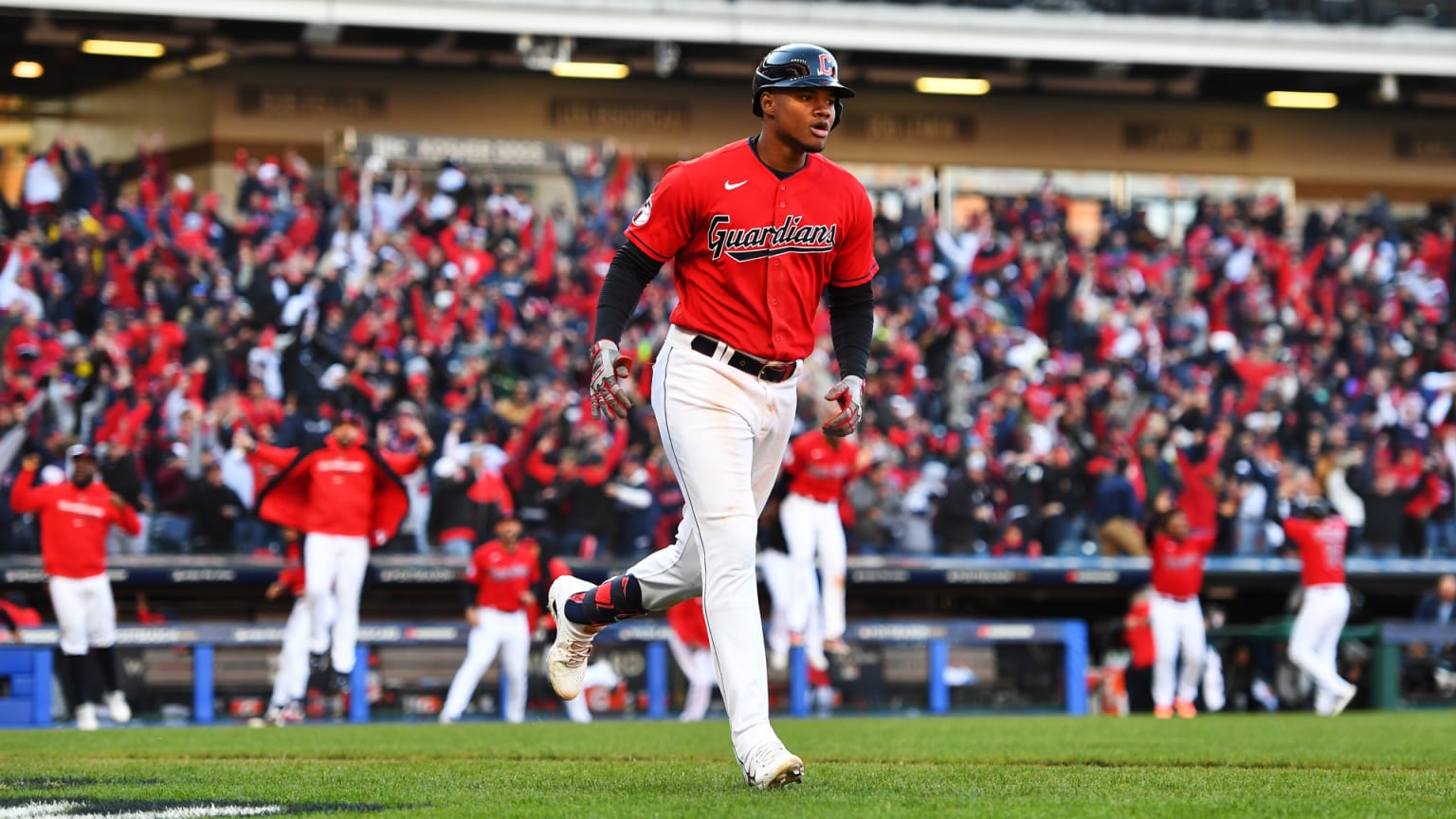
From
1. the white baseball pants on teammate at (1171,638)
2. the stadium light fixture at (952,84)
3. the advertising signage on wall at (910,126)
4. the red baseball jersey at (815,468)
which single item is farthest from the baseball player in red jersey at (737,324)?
the advertising signage on wall at (910,126)

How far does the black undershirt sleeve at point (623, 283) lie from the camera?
649cm

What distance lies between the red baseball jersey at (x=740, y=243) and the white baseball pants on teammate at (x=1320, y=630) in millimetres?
12240

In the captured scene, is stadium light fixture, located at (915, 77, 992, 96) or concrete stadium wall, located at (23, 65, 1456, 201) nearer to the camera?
concrete stadium wall, located at (23, 65, 1456, 201)

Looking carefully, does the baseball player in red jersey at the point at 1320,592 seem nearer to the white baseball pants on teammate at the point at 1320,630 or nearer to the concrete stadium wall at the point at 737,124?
the white baseball pants on teammate at the point at 1320,630

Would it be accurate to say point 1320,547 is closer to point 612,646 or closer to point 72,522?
point 612,646

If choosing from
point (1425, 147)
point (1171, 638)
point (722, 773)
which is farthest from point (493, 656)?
point (1425, 147)

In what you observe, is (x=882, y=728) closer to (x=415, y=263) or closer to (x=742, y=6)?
(x=415, y=263)

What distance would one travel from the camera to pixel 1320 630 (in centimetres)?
1783

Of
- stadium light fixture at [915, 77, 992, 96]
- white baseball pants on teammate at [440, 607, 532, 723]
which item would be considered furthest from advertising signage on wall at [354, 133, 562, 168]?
white baseball pants on teammate at [440, 607, 532, 723]

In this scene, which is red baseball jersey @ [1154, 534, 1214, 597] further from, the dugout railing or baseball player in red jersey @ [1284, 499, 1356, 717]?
the dugout railing

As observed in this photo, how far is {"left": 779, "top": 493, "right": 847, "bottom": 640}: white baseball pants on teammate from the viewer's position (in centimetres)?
1598

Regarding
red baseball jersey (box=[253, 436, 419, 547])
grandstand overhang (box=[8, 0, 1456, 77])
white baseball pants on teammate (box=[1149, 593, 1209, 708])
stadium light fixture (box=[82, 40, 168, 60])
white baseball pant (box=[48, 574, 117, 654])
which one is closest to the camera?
red baseball jersey (box=[253, 436, 419, 547])

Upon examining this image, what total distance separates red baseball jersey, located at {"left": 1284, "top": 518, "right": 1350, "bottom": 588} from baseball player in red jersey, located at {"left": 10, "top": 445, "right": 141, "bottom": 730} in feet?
32.6

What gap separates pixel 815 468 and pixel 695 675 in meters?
2.17
